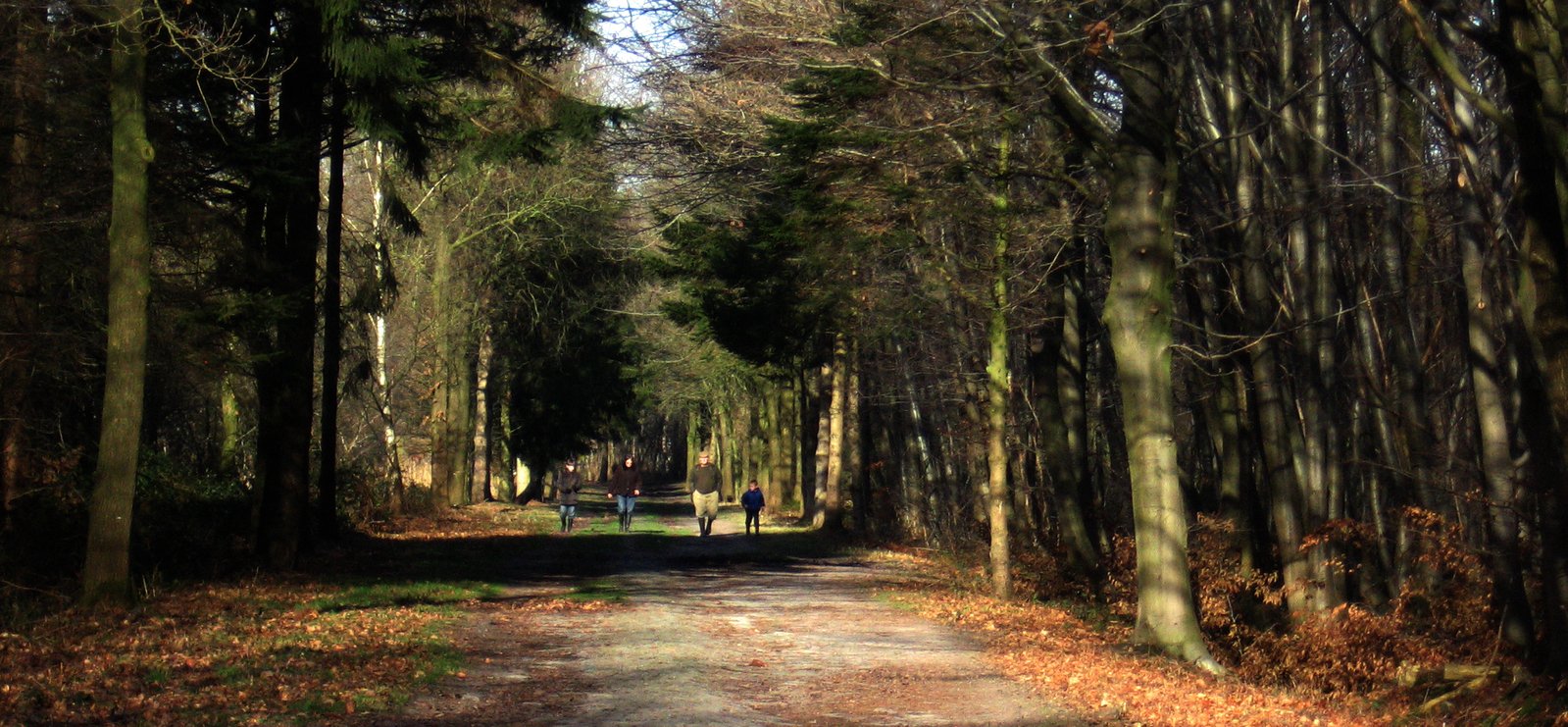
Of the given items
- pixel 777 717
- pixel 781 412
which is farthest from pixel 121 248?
pixel 781 412

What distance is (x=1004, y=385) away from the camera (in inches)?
750

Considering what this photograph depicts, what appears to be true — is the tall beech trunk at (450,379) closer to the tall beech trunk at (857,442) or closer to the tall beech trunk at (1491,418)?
the tall beech trunk at (857,442)

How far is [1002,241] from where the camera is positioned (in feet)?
60.4

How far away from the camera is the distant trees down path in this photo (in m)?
13.4

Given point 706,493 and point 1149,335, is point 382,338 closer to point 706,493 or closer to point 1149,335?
point 706,493

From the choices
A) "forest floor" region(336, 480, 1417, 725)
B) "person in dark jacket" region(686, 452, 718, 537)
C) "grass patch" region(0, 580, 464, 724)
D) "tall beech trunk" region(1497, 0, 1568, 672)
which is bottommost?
"forest floor" region(336, 480, 1417, 725)

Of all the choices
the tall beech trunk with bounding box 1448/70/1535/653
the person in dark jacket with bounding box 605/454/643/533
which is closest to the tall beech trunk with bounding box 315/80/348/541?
the person in dark jacket with bounding box 605/454/643/533

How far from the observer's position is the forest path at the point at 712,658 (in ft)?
32.7

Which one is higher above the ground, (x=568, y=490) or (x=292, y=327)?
(x=292, y=327)

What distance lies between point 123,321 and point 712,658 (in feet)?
20.5

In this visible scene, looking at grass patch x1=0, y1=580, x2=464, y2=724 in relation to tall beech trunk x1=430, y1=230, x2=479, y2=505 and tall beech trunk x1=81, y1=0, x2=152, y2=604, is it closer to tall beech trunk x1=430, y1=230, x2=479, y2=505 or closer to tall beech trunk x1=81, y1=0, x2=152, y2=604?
tall beech trunk x1=81, y1=0, x2=152, y2=604

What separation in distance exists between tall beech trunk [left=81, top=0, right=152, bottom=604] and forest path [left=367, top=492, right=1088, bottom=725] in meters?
3.35

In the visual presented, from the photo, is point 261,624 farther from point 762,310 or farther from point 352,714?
point 762,310

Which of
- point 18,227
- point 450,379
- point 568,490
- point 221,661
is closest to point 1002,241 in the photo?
point 221,661
